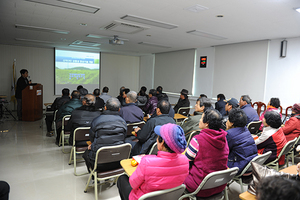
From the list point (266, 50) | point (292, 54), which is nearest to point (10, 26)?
point (266, 50)

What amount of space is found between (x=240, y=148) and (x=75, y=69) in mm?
9654

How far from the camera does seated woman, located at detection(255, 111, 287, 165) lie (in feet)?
8.73

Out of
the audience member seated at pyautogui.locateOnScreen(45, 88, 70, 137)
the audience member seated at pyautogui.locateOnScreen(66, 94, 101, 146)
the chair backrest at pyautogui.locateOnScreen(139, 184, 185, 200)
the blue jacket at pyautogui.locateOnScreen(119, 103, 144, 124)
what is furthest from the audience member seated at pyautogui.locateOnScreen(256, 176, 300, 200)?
the audience member seated at pyautogui.locateOnScreen(45, 88, 70, 137)

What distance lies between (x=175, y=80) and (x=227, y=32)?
4.74m

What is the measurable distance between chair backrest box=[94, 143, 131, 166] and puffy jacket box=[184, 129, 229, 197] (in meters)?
0.89

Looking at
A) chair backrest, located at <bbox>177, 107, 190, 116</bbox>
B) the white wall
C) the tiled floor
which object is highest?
the white wall

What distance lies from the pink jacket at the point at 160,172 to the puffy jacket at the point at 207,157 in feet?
1.27

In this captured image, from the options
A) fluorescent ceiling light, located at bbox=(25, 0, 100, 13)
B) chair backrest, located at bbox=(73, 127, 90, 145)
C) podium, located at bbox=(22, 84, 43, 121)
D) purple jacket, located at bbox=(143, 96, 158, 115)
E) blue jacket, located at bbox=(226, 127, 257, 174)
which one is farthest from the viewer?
podium, located at bbox=(22, 84, 43, 121)

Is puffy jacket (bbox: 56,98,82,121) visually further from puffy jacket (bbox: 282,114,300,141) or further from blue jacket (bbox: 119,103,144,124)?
puffy jacket (bbox: 282,114,300,141)

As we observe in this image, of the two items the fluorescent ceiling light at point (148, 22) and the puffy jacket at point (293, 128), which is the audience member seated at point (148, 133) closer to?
the puffy jacket at point (293, 128)

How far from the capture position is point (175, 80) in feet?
33.0

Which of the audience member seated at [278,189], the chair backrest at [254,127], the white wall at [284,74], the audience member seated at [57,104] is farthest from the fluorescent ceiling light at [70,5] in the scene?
the white wall at [284,74]

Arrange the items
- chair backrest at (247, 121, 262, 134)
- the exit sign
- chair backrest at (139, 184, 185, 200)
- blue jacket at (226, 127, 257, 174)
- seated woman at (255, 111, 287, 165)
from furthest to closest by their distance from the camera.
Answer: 1. the exit sign
2. chair backrest at (247, 121, 262, 134)
3. seated woman at (255, 111, 287, 165)
4. blue jacket at (226, 127, 257, 174)
5. chair backrest at (139, 184, 185, 200)

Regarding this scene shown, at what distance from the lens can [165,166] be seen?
150cm
